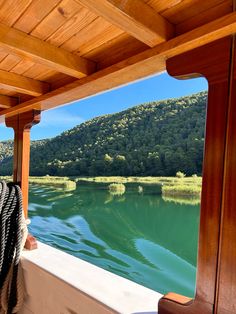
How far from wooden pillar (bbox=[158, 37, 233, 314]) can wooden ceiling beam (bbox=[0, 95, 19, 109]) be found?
1.64m

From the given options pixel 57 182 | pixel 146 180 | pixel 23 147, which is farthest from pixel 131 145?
pixel 23 147

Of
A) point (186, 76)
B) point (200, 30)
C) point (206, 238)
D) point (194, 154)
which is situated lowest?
point (206, 238)

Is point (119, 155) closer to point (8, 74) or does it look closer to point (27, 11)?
point (8, 74)

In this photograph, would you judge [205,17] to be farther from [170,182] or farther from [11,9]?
[170,182]

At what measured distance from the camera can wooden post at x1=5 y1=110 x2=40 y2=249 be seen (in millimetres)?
2104

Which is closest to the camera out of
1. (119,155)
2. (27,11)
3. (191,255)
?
(27,11)

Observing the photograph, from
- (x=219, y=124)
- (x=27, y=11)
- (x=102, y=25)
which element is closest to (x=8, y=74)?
(x=27, y=11)

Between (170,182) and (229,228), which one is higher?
(229,228)

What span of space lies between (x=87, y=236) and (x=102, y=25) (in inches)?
263

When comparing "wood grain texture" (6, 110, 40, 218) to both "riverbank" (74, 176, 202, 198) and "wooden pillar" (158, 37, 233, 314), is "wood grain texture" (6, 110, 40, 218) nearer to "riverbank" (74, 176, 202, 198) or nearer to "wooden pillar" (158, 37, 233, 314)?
"wooden pillar" (158, 37, 233, 314)

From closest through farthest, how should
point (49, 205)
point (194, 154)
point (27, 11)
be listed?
point (27, 11)
point (194, 154)
point (49, 205)

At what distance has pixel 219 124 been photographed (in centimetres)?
92

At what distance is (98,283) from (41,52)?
3.77 feet

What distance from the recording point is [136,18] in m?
0.91
